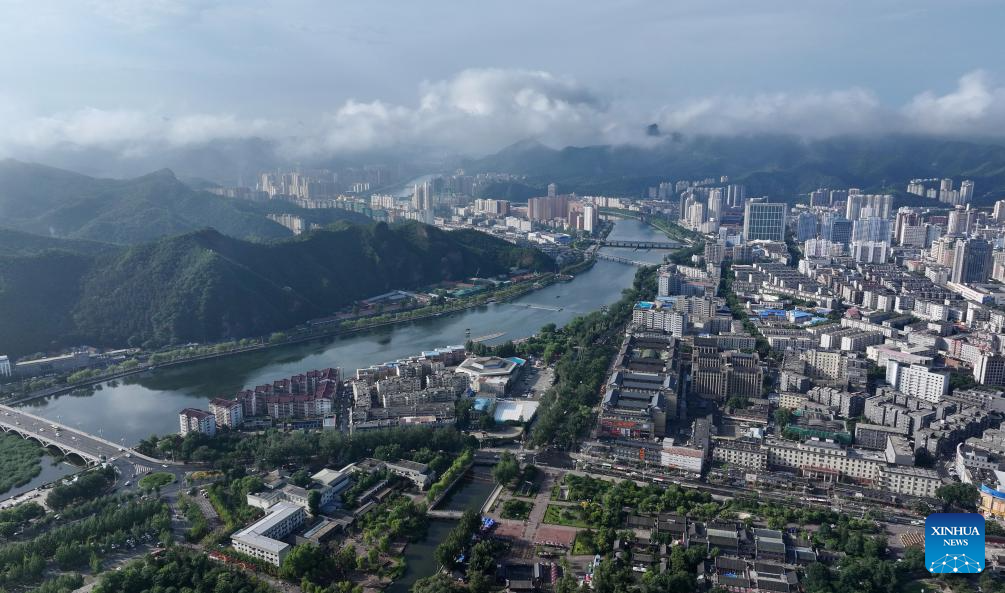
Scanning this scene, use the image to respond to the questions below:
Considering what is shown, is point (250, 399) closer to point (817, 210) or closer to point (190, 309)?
point (190, 309)

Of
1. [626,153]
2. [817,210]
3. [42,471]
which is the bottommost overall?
[42,471]

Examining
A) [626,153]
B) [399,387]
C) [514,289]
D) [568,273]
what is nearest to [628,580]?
[399,387]

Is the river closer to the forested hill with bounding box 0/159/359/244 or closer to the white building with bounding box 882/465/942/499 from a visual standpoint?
the white building with bounding box 882/465/942/499

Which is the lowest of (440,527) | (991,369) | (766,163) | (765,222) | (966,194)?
(440,527)

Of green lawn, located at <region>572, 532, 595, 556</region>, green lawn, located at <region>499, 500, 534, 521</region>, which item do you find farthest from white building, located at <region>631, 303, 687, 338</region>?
green lawn, located at <region>572, 532, 595, 556</region>

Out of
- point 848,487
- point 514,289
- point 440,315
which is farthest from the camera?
point 514,289

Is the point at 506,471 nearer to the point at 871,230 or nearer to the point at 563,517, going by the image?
the point at 563,517

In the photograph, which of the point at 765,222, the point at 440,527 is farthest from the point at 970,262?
the point at 440,527
